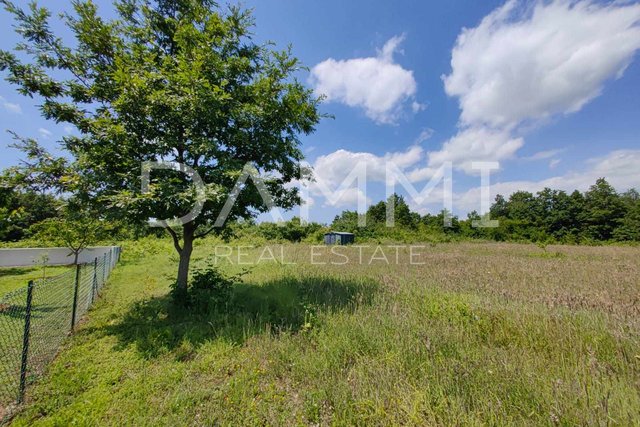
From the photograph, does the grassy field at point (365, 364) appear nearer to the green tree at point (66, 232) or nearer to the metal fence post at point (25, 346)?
the metal fence post at point (25, 346)

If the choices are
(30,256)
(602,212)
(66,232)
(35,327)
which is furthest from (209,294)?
(602,212)

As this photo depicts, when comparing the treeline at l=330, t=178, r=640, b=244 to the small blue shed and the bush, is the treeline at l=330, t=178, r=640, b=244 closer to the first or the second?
the small blue shed

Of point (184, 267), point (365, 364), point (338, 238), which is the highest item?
point (184, 267)

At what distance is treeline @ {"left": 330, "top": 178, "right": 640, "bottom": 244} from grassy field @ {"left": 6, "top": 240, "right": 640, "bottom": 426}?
23.9m

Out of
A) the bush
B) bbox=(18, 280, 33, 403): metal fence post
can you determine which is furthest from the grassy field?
the bush

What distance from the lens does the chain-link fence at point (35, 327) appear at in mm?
3076

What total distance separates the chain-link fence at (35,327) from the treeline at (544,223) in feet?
86.0

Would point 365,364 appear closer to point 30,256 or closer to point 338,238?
point 30,256

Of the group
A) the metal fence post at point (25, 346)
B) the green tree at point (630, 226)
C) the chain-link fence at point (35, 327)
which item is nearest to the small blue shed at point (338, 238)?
the chain-link fence at point (35, 327)

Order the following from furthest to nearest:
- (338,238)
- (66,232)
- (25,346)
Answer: (338,238) < (66,232) < (25,346)

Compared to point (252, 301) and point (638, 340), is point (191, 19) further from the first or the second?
point (638, 340)

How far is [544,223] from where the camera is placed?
43000mm

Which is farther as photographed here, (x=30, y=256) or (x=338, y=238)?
(x=338, y=238)

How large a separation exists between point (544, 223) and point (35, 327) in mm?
58252
